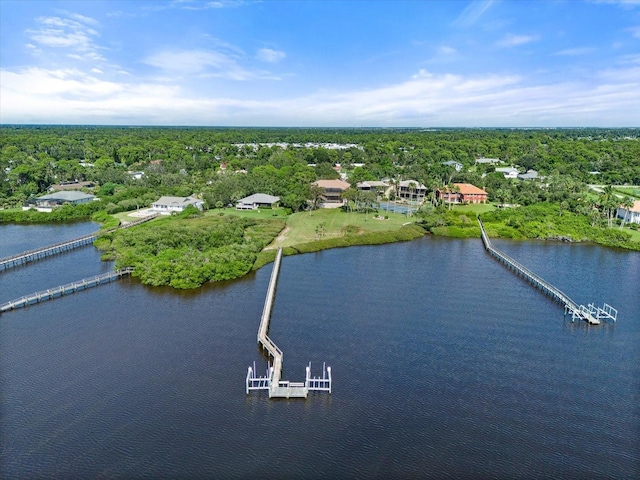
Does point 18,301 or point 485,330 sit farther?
point 18,301

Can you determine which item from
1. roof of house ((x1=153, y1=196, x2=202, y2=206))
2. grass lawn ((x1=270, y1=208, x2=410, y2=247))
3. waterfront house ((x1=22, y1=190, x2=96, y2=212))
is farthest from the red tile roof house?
waterfront house ((x1=22, y1=190, x2=96, y2=212))

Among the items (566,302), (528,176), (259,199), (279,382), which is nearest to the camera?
(279,382)

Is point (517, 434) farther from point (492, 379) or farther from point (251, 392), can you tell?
point (251, 392)

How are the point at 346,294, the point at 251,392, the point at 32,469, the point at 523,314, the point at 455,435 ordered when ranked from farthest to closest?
the point at 346,294 → the point at 523,314 → the point at 251,392 → the point at 455,435 → the point at 32,469

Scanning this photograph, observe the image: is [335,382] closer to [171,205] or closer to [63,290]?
[63,290]

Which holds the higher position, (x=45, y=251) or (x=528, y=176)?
(x=528, y=176)

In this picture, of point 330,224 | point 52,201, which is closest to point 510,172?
point 330,224

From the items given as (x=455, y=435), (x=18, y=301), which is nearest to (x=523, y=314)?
(x=455, y=435)
